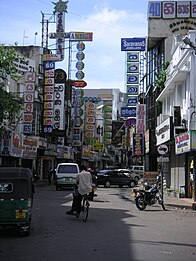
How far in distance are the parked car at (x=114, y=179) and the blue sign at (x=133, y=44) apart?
1170cm

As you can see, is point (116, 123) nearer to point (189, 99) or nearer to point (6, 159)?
point (6, 159)

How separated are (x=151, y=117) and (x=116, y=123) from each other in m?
64.1

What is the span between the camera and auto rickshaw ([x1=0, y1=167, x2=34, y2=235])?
33.8ft

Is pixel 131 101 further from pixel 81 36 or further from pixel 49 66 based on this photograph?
pixel 81 36

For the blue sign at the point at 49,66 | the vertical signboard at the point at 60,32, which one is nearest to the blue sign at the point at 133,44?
the blue sign at the point at 49,66

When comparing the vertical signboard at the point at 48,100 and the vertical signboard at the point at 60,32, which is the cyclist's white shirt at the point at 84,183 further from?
the vertical signboard at the point at 60,32

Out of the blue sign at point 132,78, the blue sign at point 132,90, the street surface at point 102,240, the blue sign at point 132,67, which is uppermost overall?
the blue sign at point 132,67

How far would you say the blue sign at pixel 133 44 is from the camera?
3806 centimetres

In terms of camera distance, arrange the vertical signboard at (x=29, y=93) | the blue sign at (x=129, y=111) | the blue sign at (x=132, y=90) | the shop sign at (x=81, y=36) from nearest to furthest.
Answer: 1. the vertical signboard at (x=29, y=93)
2. the blue sign at (x=132, y=90)
3. the blue sign at (x=129, y=111)
4. the shop sign at (x=81, y=36)

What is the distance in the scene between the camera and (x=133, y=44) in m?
38.4

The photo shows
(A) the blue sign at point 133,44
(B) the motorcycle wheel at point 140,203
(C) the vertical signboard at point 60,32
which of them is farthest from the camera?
(C) the vertical signboard at point 60,32

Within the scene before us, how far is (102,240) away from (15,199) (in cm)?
233

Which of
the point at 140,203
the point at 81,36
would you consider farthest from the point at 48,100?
the point at 140,203

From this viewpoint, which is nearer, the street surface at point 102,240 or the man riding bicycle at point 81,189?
the street surface at point 102,240
